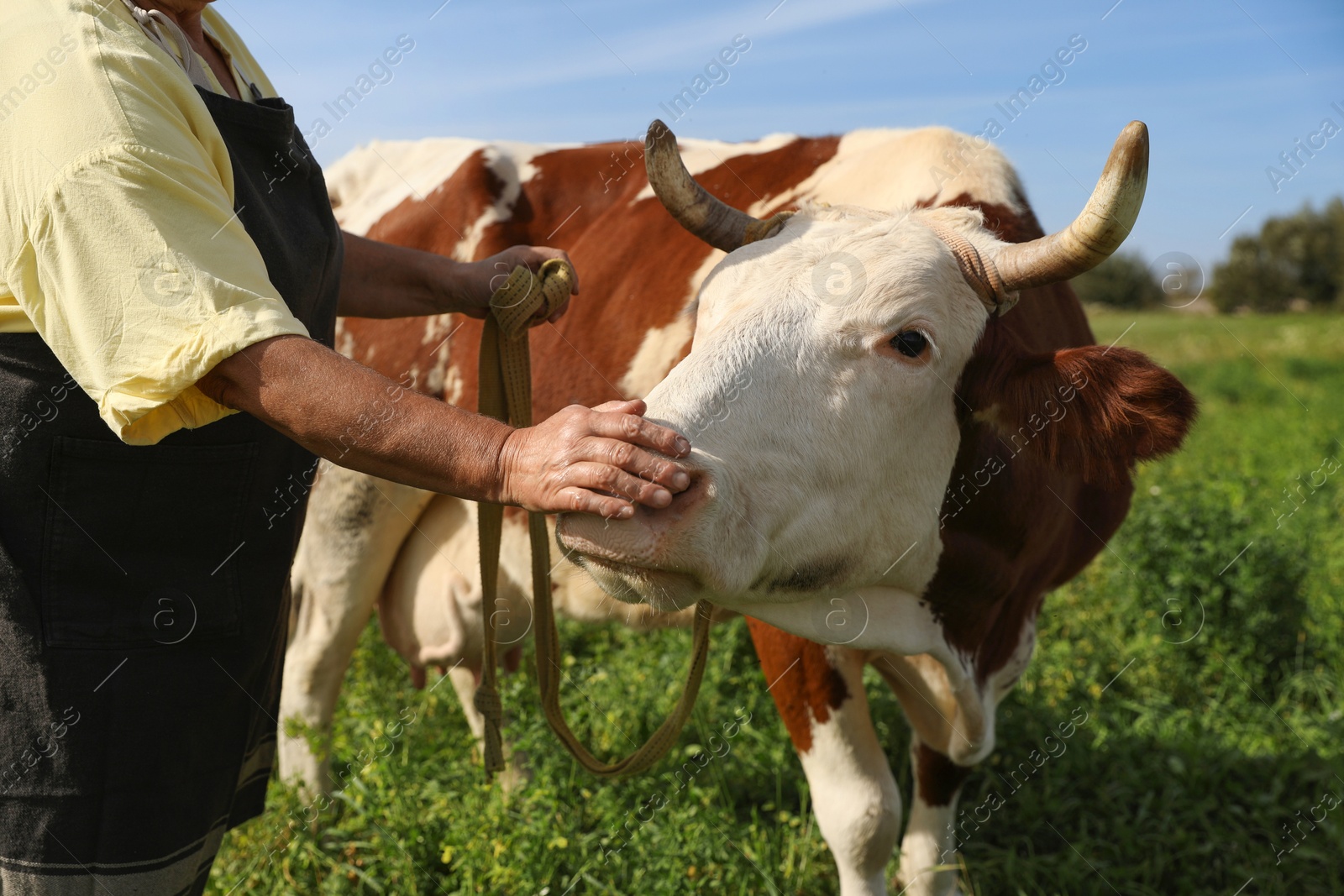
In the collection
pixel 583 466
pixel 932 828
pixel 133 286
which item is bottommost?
pixel 932 828

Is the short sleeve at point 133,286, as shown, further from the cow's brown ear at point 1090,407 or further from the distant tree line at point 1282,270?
the distant tree line at point 1282,270

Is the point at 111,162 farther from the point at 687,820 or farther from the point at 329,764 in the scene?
the point at 329,764

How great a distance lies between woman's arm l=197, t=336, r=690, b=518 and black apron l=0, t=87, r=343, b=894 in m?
0.42

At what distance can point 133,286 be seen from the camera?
1.39 metres

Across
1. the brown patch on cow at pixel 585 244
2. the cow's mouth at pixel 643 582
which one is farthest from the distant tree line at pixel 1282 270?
the cow's mouth at pixel 643 582

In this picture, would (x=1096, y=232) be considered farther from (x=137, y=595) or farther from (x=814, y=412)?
(x=137, y=595)

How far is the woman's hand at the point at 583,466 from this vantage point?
4.67ft

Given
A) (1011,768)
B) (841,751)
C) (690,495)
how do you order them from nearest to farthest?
(690,495)
(841,751)
(1011,768)

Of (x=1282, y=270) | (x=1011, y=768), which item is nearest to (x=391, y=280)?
(x=1011, y=768)

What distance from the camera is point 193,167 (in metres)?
1.48

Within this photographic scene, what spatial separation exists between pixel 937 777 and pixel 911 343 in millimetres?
1660

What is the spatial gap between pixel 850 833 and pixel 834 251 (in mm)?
1671

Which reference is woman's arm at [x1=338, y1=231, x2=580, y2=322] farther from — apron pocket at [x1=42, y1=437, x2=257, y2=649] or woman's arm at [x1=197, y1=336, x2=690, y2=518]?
woman's arm at [x1=197, y1=336, x2=690, y2=518]

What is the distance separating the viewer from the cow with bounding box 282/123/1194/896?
6.30 feet
